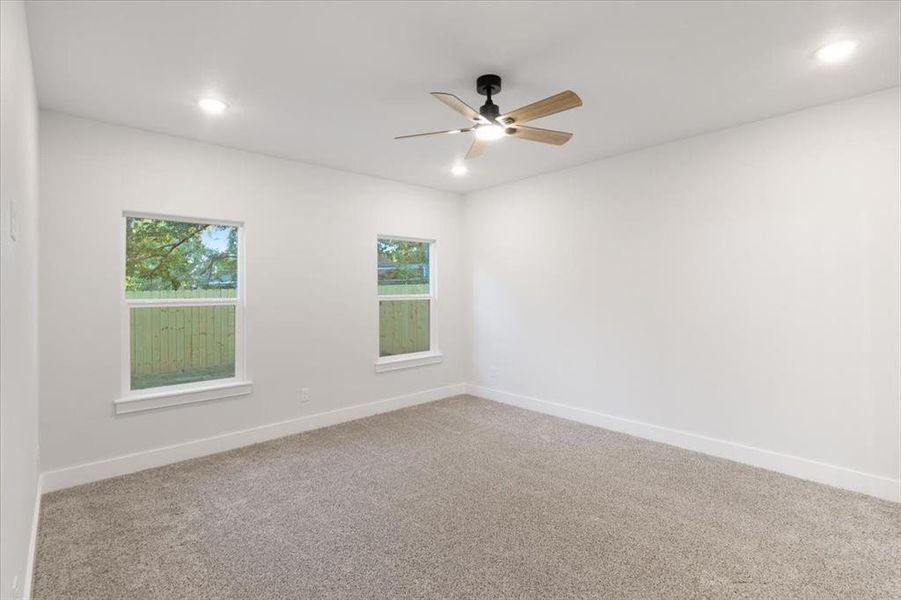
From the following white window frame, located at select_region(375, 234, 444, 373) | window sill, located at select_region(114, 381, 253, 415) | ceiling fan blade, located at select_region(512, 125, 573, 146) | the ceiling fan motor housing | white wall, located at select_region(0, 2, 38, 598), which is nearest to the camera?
white wall, located at select_region(0, 2, 38, 598)

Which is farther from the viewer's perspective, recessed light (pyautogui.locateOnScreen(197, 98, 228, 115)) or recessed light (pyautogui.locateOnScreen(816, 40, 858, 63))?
recessed light (pyautogui.locateOnScreen(197, 98, 228, 115))

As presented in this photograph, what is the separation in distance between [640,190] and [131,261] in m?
4.31

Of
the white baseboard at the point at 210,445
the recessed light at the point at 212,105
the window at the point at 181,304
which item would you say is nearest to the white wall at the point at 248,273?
the white baseboard at the point at 210,445

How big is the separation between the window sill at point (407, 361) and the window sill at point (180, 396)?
4.60ft

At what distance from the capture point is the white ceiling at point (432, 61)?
Answer: 206cm

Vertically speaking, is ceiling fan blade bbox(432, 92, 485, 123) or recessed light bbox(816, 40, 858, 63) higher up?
recessed light bbox(816, 40, 858, 63)

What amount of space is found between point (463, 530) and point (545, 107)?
93.4 inches

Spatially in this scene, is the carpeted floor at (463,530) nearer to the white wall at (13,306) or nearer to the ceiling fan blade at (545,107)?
the white wall at (13,306)

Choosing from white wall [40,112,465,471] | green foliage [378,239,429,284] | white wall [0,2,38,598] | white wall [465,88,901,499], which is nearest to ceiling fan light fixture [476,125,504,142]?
white wall [465,88,901,499]

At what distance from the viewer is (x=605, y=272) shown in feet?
14.2

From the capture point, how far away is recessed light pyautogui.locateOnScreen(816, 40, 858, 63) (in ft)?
7.66

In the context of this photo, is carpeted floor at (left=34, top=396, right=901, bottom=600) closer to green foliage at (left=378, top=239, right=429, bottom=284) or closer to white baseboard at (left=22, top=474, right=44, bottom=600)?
white baseboard at (left=22, top=474, right=44, bottom=600)

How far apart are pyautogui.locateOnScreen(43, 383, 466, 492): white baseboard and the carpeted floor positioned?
0.12 meters

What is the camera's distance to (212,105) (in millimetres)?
2990
